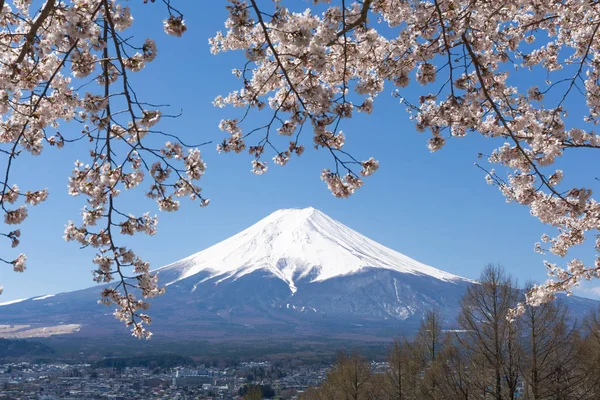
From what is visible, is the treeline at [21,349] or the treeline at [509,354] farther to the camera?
the treeline at [21,349]

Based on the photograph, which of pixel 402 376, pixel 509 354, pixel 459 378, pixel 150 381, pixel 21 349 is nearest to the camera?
pixel 509 354

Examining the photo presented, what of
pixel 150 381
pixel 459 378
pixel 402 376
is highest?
pixel 459 378

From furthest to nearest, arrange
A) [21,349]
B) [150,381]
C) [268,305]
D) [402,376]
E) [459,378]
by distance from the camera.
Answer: [268,305]
[21,349]
[150,381]
[402,376]
[459,378]

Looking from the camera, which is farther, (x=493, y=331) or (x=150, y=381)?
(x=150, y=381)

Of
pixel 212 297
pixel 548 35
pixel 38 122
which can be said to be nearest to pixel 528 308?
pixel 548 35

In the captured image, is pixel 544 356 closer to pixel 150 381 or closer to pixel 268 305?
pixel 150 381

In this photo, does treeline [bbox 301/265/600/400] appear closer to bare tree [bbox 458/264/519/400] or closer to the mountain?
bare tree [bbox 458/264/519/400]

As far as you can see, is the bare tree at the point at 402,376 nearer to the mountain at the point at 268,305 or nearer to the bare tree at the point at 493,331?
the bare tree at the point at 493,331

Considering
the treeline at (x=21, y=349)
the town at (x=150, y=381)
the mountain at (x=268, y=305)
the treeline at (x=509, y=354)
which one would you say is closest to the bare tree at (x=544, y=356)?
the treeline at (x=509, y=354)

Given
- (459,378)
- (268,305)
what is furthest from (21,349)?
(268,305)

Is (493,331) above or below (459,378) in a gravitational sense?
above

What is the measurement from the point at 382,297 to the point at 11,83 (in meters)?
189

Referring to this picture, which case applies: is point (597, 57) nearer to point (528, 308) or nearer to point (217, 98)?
point (217, 98)

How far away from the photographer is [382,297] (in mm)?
185875
